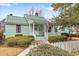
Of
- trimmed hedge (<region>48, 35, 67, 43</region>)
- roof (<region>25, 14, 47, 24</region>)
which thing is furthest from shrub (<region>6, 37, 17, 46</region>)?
trimmed hedge (<region>48, 35, 67, 43</region>)

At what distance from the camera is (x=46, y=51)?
3.15 meters

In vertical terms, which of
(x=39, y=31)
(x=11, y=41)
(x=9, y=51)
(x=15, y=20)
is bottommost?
(x=9, y=51)

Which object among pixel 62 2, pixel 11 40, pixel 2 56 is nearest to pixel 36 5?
pixel 62 2

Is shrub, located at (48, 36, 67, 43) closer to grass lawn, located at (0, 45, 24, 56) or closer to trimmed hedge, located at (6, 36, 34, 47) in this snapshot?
trimmed hedge, located at (6, 36, 34, 47)

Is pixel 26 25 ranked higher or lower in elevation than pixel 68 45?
higher

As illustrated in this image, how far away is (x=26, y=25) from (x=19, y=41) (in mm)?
226

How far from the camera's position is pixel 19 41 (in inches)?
123

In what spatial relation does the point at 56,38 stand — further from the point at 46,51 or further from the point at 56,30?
the point at 46,51

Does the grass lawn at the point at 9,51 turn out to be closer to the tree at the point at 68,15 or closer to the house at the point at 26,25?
the house at the point at 26,25

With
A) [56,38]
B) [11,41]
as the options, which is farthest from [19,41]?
[56,38]

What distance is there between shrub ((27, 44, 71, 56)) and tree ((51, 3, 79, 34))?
0.32 m

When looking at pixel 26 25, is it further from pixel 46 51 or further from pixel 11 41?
pixel 46 51

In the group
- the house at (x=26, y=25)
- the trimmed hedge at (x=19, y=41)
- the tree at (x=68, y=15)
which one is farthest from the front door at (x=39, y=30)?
the tree at (x=68, y=15)

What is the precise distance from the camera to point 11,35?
124 inches
